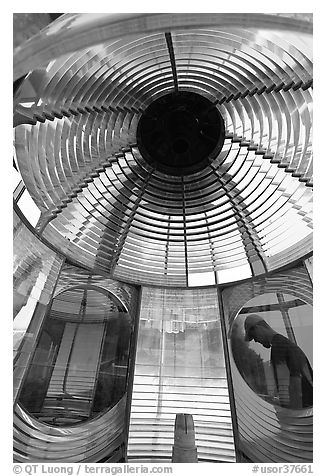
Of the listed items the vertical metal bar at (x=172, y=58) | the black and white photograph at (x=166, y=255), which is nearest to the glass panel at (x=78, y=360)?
the black and white photograph at (x=166, y=255)

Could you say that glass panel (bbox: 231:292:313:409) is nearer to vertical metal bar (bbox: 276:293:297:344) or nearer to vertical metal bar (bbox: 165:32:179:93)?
vertical metal bar (bbox: 276:293:297:344)

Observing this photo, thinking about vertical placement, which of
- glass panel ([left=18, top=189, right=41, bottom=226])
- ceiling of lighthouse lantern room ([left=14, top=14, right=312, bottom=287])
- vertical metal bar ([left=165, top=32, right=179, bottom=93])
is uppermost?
vertical metal bar ([left=165, top=32, right=179, bottom=93])

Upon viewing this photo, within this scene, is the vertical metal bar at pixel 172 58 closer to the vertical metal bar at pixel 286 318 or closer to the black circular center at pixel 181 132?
the black circular center at pixel 181 132

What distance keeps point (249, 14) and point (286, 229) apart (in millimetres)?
671

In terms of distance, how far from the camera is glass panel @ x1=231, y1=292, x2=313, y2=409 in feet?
3.90

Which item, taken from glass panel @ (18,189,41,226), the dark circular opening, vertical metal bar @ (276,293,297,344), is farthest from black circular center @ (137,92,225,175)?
vertical metal bar @ (276,293,297,344)

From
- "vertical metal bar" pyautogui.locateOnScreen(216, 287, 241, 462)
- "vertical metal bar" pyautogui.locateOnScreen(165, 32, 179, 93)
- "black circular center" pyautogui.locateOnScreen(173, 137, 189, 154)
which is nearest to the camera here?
"vertical metal bar" pyautogui.locateOnScreen(165, 32, 179, 93)

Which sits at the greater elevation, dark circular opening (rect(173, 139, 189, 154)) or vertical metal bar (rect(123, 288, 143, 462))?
dark circular opening (rect(173, 139, 189, 154))

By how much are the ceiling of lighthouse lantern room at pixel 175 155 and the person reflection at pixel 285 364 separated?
0.17m

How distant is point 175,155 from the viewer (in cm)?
126

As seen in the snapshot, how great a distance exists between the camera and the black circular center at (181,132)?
3.97ft

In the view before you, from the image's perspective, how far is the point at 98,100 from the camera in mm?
1158
